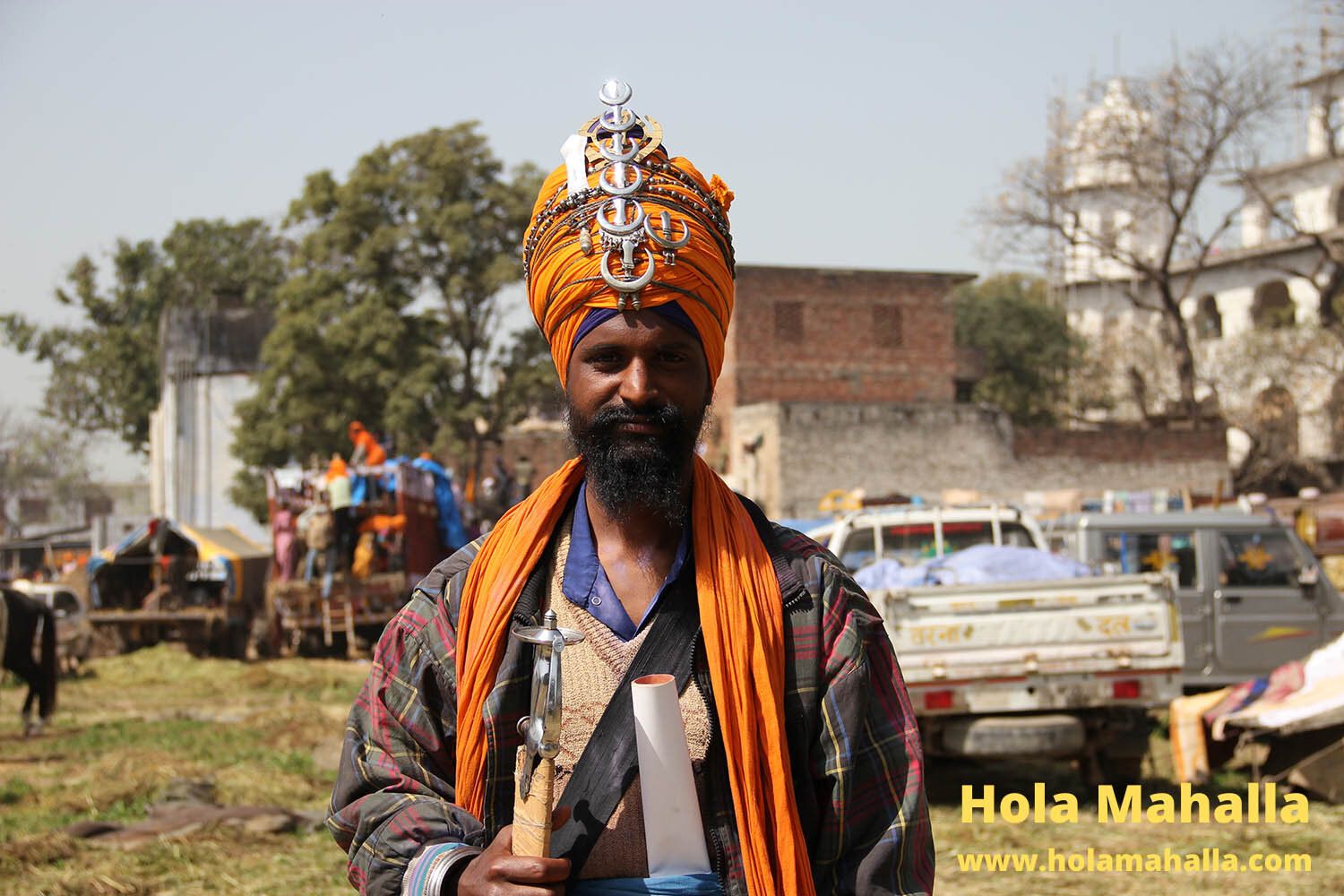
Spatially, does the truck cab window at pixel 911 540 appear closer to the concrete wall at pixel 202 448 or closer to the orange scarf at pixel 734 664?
the orange scarf at pixel 734 664

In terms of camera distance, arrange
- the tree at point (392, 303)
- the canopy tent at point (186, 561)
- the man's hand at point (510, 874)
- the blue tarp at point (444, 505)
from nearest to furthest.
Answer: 1. the man's hand at point (510, 874)
2. the blue tarp at point (444, 505)
3. the canopy tent at point (186, 561)
4. the tree at point (392, 303)

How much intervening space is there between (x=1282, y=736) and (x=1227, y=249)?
49538 millimetres

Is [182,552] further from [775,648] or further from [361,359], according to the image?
[775,648]

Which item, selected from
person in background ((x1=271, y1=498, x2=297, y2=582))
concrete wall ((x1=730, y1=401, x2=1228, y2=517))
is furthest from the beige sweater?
concrete wall ((x1=730, y1=401, x2=1228, y2=517))

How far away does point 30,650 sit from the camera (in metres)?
11.9

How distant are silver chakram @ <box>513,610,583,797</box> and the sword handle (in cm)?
1

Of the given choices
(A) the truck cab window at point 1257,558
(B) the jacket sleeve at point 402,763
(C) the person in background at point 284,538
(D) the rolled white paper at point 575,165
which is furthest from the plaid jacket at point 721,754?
(C) the person in background at point 284,538

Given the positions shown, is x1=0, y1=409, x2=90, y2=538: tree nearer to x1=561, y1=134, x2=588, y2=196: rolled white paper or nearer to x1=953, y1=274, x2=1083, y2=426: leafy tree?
x1=953, y1=274, x2=1083, y2=426: leafy tree

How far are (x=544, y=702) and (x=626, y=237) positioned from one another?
79 cm

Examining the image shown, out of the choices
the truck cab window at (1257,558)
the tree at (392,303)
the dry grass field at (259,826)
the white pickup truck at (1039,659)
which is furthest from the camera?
the tree at (392,303)

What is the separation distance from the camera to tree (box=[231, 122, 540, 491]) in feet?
90.8

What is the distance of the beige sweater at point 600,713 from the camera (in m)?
2.01

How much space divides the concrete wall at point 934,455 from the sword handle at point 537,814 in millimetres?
27885

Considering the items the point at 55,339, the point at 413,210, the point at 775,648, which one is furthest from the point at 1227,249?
Result: the point at 775,648
